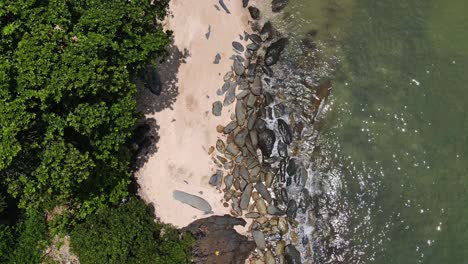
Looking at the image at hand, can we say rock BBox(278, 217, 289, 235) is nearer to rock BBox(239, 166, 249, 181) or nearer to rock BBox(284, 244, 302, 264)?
rock BBox(284, 244, 302, 264)

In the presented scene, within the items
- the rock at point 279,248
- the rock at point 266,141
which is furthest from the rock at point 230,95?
the rock at point 279,248

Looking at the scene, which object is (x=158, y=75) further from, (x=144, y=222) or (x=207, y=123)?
(x=144, y=222)

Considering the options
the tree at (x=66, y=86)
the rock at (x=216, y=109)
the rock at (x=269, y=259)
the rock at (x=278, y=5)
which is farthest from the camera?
the rock at (x=278, y=5)

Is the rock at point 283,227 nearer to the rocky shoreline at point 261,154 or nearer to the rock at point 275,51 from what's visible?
the rocky shoreline at point 261,154

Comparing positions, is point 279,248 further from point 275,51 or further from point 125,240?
point 275,51

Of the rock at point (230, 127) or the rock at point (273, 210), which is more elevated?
the rock at point (230, 127)

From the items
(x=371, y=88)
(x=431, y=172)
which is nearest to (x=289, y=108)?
(x=371, y=88)

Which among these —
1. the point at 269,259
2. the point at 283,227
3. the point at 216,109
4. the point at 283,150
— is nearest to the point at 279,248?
the point at 269,259
